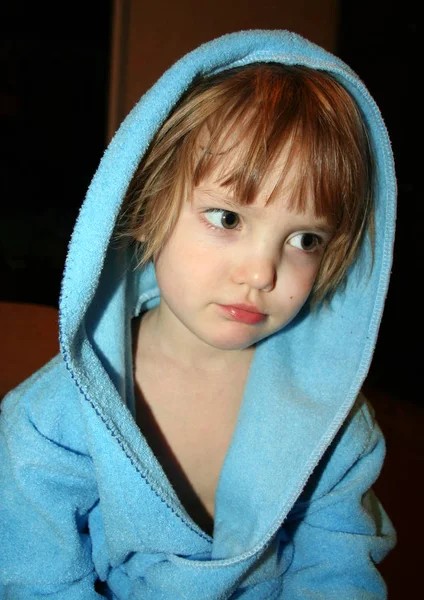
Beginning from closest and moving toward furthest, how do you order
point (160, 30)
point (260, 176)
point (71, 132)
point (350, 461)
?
point (260, 176)
point (350, 461)
point (71, 132)
point (160, 30)

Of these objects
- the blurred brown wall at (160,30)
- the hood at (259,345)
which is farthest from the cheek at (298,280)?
the blurred brown wall at (160,30)

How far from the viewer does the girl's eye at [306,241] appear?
0.58 m

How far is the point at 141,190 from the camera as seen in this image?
64 centimetres

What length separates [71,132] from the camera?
2119mm

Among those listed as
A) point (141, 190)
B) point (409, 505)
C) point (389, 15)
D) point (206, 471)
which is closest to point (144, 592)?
point (206, 471)

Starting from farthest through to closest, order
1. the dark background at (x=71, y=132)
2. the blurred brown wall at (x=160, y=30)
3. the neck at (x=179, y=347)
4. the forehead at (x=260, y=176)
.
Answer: the blurred brown wall at (x=160, y=30), the dark background at (x=71, y=132), the neck at (x=179, y=347), the forehead at (x=260, y=176)

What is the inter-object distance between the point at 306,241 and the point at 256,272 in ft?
0.29

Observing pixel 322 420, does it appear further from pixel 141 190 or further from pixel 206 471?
pixel 141 190

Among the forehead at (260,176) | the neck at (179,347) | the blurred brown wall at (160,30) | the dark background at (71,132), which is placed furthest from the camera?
the blurred brown wall at (160,30)

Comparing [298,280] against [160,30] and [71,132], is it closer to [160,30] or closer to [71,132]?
[71,132]

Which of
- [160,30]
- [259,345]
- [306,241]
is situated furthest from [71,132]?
[306,241]

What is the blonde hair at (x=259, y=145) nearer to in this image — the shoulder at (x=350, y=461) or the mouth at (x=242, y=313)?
the mouth at (x=242, y=313)

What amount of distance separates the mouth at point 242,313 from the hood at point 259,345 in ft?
0.45

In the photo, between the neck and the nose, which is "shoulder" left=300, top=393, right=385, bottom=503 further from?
the nose
